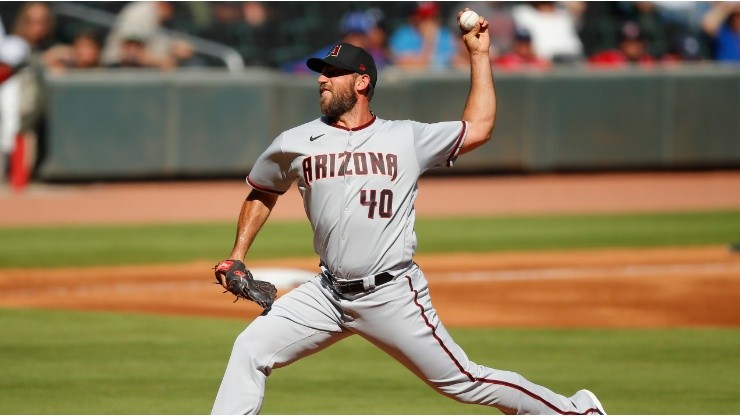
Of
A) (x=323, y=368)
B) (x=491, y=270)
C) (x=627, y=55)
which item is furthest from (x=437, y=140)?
(x=627, y=55)

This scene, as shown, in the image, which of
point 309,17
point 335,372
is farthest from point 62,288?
point 309,17

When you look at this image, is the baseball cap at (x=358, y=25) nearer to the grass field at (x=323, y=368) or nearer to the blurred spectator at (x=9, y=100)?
the blurred spectator at (x=9, y=100)

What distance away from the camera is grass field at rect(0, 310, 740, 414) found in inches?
263

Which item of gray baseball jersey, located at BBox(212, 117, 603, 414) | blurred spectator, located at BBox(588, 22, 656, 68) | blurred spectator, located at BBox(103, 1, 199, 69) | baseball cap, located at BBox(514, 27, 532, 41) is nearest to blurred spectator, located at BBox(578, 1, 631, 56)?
blurred spectator, located at BBox(588, 22, 656, 68)

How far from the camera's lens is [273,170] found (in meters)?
5.50

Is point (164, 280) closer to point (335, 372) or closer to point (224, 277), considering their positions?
point (335, 372)

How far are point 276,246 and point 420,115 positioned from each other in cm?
473

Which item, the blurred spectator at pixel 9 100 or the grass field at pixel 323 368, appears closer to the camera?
the grass field at pixel 323 368

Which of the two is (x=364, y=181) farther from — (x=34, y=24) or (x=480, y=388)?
(x=34, y=24)

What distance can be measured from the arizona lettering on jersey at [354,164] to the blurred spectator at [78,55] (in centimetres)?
1227

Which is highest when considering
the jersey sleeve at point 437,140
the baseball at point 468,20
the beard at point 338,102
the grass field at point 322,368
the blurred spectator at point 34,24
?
the baseball at point 468,20

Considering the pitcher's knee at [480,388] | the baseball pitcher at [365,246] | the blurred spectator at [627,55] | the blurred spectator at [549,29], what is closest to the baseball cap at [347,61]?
the baseball pitcher at [365,246]

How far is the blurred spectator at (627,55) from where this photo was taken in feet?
61.8

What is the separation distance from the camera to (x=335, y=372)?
25.0ft
